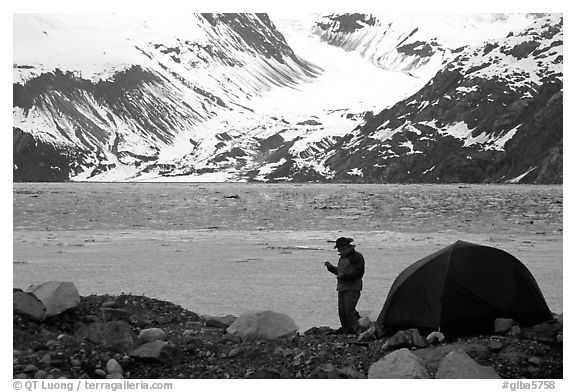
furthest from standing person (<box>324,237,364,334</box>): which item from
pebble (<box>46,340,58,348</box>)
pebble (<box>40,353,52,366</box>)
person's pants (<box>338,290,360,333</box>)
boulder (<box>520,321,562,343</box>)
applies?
pebble (<box>40,353,52,366</box>)

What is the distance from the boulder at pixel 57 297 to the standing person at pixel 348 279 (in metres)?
4.73

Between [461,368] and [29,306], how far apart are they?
24.3 ft

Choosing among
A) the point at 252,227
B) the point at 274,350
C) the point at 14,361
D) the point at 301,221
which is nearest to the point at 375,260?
the point at 274,350

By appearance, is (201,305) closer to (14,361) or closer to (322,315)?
(322,315)

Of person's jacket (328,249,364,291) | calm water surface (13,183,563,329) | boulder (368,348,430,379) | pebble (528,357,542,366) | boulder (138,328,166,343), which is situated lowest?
calm water surface (13,183,563,329)

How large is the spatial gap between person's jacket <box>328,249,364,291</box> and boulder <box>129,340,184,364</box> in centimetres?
335

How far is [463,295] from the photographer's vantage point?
1310cm

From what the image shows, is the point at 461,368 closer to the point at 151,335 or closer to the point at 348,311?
the point at 348,311

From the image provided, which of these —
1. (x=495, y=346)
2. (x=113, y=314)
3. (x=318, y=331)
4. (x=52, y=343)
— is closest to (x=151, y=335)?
(x=113, y=314)

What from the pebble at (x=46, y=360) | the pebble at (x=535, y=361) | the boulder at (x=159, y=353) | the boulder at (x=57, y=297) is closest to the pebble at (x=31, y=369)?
the pebble at (x=46, y=360)

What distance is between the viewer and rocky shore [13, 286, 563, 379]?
11578mm

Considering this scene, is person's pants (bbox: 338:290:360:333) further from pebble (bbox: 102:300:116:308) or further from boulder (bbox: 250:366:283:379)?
pebble (bbox: 102:300:116:308)

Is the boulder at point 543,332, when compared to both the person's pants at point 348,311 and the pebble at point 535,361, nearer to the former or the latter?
the pebble at point 535,361

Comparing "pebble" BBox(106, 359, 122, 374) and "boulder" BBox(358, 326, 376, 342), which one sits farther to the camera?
"boulder" BBox(358, 326, 376, 342)
